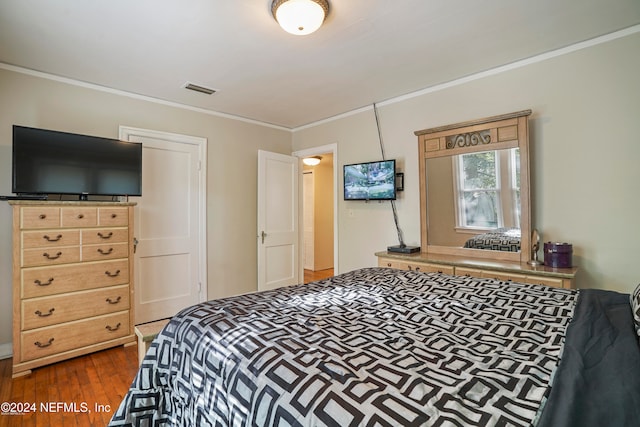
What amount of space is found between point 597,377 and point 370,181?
2988 millimetres

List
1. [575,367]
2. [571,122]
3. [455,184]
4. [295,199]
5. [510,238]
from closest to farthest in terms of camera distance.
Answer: [575,367] < [571,122] < [510,238] < [455,184] < [295,199]

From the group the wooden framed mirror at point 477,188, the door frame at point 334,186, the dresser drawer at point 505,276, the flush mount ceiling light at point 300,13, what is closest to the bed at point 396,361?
the dresser drawer at point 505,276

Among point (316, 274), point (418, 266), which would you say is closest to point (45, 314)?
point (418, 266)

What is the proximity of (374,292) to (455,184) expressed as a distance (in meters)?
1.85

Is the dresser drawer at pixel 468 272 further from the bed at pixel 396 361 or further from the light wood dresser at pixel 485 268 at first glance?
the bed at pixel 396 361

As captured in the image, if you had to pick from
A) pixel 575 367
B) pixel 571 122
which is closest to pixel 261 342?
pixel 575 367

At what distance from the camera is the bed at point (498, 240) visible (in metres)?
2.63

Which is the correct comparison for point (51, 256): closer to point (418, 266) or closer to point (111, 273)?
→ point (111, 273)

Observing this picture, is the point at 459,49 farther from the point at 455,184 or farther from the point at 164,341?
the point at 164,341

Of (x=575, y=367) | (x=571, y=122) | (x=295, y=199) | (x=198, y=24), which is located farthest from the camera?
(x=295, y=199)

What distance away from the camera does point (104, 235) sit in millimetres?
2689

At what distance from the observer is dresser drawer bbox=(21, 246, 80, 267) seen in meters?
2.35

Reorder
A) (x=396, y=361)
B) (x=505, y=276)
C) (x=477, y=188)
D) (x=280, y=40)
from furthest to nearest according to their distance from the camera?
1. (x=477, y=188)
2. (x=505, y=276)
3. (x=280, y=40)
4. (x=396, y=361)

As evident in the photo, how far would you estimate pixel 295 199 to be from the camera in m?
4.63
